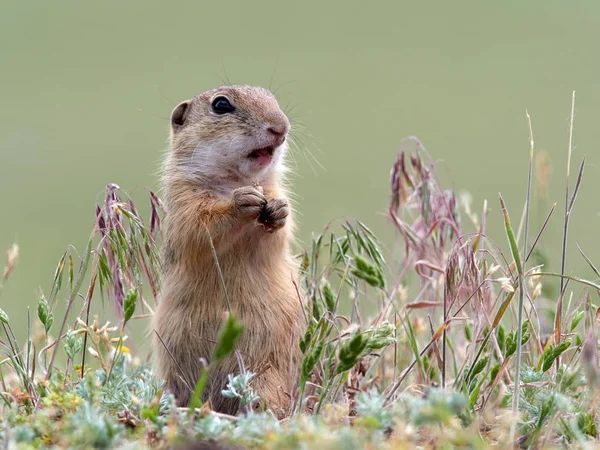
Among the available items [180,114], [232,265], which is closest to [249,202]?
[232,265]

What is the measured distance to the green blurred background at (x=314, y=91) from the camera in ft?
39.6

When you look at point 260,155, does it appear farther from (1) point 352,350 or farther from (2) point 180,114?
(1) point 352,350

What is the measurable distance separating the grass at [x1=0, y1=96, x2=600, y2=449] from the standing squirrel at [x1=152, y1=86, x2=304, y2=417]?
0.13m

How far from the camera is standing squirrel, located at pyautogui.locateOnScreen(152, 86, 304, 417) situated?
Answer: 4.04 meters

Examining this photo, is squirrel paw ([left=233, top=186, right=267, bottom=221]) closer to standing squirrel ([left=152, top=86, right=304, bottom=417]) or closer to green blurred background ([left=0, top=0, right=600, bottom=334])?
standing squirrel ([left=152, top=86, right=304, bottom=417])

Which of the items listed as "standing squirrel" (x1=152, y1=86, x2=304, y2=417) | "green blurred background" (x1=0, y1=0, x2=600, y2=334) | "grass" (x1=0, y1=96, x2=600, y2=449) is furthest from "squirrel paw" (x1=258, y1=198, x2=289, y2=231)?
"green blurred background" (x1=0, y1=0, x2=600, y2=334)

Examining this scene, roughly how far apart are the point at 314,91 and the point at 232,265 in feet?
44.5

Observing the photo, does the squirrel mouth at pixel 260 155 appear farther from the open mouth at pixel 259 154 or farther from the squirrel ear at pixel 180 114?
the squirrel ear at pixel 180 114

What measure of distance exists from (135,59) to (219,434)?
1920cm

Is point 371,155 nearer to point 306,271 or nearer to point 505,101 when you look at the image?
point 505,101

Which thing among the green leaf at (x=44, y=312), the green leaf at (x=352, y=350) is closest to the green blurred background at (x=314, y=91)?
the green leaf at (x=44, y=312)

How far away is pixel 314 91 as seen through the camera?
17531 mm

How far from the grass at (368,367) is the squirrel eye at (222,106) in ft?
2.11

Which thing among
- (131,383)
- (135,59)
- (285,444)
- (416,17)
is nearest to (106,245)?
(131,383)
